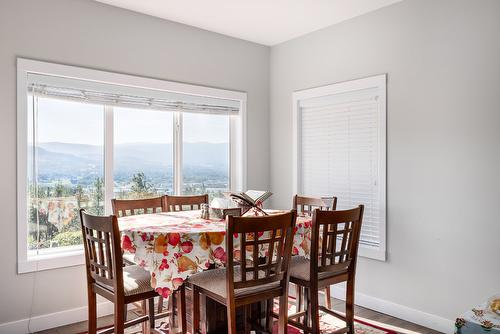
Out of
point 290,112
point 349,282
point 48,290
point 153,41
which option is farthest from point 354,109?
point 48,290

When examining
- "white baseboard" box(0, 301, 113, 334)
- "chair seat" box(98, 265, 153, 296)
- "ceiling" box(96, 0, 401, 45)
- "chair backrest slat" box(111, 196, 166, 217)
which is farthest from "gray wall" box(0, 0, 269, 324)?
"chair seat" box(98, 265, 153, 296)

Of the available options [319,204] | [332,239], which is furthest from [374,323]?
[332,239]

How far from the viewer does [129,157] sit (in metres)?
3.78

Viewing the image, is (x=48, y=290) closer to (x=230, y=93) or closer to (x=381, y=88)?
(x=230, y=93)

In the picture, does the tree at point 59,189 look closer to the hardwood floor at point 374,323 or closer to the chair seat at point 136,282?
the hardwood floor at point 374,323

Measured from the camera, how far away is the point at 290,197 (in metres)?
4.48

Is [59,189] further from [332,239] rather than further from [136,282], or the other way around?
[332,239]

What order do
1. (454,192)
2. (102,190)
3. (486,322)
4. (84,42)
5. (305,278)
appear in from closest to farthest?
1. (486,322)
2. (305,278)
3. (454,192)
4. (84,42)
5. (102,190)

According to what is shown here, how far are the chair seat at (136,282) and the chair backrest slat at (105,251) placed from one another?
0.27ft

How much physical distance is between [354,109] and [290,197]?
4.00ft

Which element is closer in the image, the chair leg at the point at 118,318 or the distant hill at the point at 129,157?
the chair leg at the point at 118,318

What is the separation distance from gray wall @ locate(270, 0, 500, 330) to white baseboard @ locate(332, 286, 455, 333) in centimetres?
5

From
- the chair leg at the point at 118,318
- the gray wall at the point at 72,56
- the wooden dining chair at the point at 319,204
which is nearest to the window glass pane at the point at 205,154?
the gray wall at the point at 72,56

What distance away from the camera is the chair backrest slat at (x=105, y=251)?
7.22 ft
